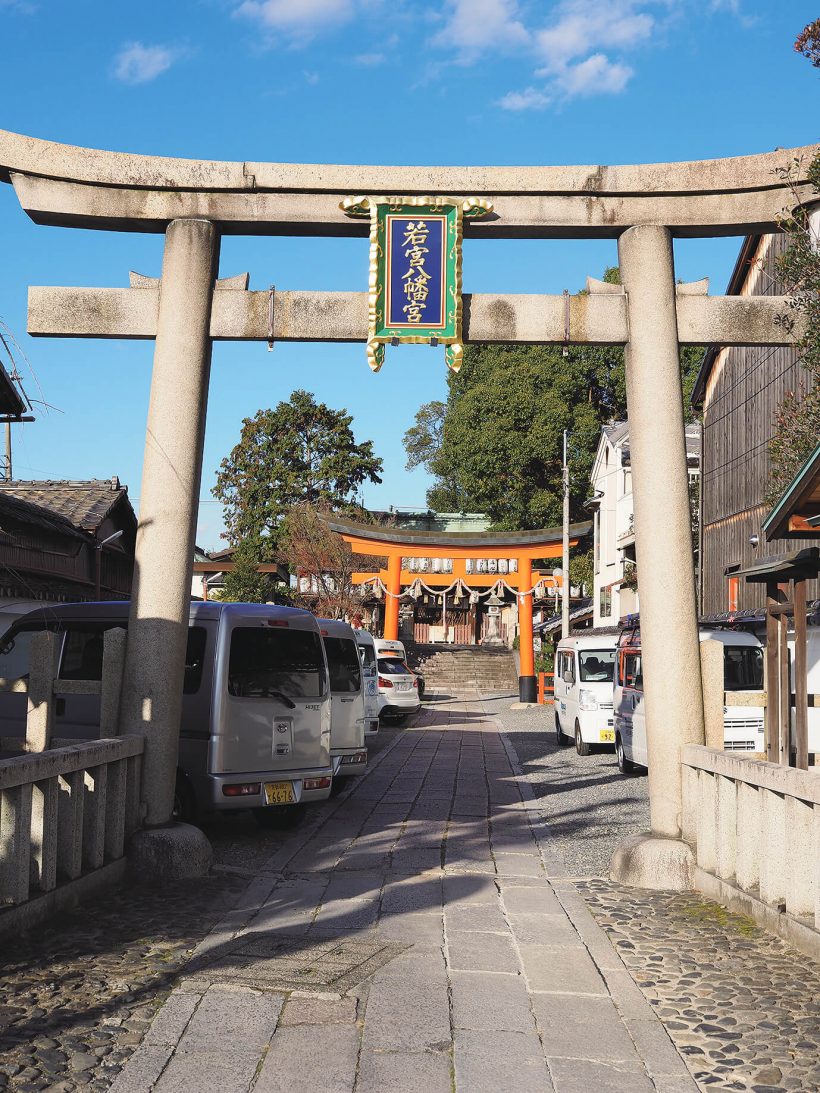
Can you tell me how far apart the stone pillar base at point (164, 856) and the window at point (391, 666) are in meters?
18.9

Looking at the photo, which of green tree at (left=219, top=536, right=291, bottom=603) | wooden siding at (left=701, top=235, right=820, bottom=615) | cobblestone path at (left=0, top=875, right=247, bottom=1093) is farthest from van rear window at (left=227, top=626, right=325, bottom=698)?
green tree at (left=219, top=536, right=291, bottom=603)

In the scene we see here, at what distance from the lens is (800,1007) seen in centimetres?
529

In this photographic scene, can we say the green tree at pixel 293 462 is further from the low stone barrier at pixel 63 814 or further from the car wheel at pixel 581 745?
the low stone barrier at pixel 63 814

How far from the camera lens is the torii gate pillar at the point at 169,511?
28.2ft

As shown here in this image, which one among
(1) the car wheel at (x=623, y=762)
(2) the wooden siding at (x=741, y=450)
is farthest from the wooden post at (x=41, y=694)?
(2) the wooden siding at (x=741, y=450)

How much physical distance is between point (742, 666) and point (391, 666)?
12.4 meters

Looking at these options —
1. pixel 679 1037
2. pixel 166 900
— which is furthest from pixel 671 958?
pixel 166 900

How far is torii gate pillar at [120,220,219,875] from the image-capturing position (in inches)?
338

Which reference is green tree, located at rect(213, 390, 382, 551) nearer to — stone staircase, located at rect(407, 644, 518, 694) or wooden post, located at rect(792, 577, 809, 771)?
stone staircase, located at rect(407, 644, 518, 694)

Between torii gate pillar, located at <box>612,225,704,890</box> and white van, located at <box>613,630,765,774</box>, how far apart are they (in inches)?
249

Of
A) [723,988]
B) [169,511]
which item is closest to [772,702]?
[723,988]

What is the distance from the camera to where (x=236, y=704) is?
1002 centimetres

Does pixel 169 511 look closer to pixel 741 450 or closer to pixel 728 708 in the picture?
pixel 728 708

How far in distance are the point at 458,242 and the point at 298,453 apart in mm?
43530
